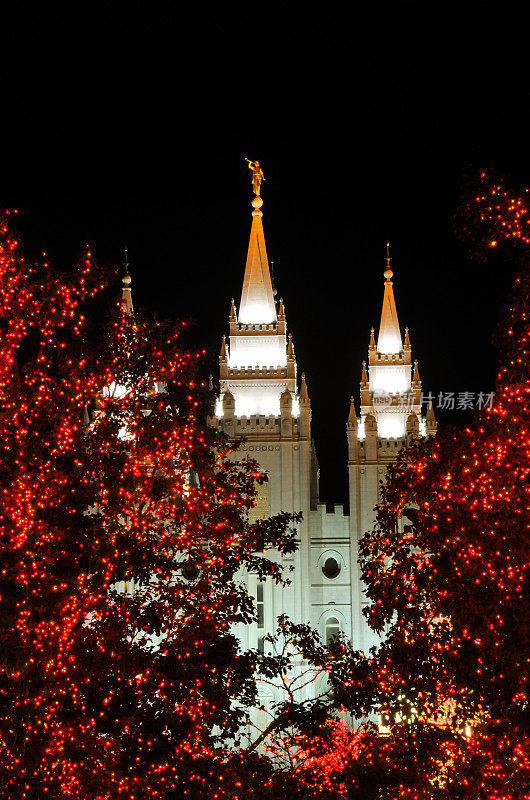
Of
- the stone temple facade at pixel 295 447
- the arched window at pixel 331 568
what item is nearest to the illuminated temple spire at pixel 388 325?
the stone temple facade at pixel 295 447

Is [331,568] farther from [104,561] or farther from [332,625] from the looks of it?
[104,561]

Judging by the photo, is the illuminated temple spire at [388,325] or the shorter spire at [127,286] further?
the illuminated temple spire at [388,325]

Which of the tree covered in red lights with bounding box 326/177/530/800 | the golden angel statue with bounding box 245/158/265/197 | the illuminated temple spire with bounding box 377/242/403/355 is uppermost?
the golden angel statue with bounding box 245/158/265/197

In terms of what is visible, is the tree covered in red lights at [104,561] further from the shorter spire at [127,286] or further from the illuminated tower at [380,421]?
the shorter spire at [127,286]

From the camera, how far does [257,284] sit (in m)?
56.4

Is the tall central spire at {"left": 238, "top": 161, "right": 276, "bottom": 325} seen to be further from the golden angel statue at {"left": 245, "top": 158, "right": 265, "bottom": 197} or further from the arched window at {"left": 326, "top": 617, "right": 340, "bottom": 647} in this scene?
the arched window at {"left": 326, "top": 617, "right": 340, "bottom": 647}

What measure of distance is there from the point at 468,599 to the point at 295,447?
113 feet

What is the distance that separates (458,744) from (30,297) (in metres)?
10.8

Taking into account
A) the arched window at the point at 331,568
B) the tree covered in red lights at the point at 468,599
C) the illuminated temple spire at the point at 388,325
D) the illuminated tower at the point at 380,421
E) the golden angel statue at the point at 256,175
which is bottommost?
the tree covered in red lights at the point at 468,599

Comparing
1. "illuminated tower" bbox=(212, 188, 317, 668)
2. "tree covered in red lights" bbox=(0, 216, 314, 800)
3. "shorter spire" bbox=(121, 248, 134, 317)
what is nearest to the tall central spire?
"illuminated tower" bbox=(212, 188, 317, 668)

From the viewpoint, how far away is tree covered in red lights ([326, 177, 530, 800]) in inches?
669

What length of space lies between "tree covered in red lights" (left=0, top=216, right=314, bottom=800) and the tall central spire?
3458 cm

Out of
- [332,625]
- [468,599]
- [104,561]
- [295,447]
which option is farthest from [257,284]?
[468,599]

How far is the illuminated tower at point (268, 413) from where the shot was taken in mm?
50531
